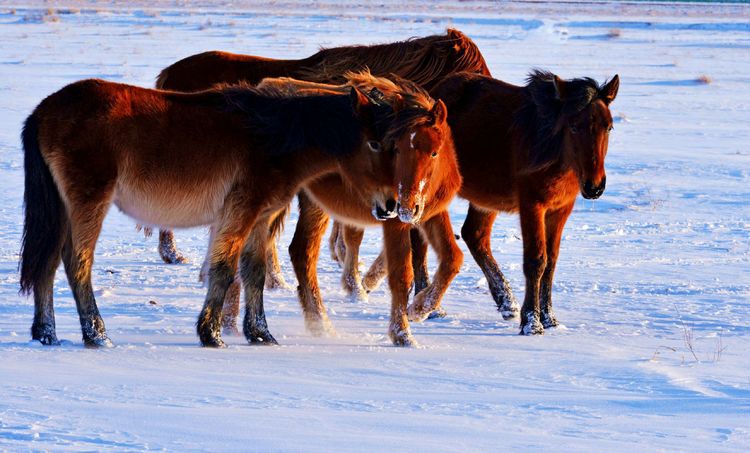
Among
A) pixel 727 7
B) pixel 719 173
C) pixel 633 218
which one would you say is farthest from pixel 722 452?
pixel 727 7

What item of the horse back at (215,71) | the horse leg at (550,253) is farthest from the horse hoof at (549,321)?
the horse back at (215,71)

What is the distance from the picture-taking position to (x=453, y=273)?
23.2 ft

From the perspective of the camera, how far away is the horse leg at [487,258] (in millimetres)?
7840

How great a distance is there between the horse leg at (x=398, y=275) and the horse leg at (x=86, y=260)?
5.72 ft

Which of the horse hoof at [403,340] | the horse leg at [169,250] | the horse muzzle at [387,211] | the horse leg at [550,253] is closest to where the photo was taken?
the horse muzzle at [387,211]

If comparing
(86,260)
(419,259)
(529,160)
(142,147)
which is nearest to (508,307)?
(419,259)

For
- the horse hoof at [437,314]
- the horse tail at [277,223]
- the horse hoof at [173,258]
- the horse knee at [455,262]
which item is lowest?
the horse hoof at [173,258]

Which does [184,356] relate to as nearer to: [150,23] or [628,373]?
[628,373]

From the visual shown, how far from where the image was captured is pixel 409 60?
28.5 feet

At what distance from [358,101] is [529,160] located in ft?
5.21

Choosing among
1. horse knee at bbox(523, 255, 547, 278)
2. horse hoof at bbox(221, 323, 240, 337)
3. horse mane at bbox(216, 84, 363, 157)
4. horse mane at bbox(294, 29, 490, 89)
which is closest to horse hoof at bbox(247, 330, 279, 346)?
horse hoof at bbox(221, 323, 240, 337)

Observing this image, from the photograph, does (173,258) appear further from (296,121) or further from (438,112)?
(438,112)

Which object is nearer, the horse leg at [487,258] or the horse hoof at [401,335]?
the horse hoof at [401,335]

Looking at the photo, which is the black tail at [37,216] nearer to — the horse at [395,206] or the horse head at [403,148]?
the horse at [395,206]
